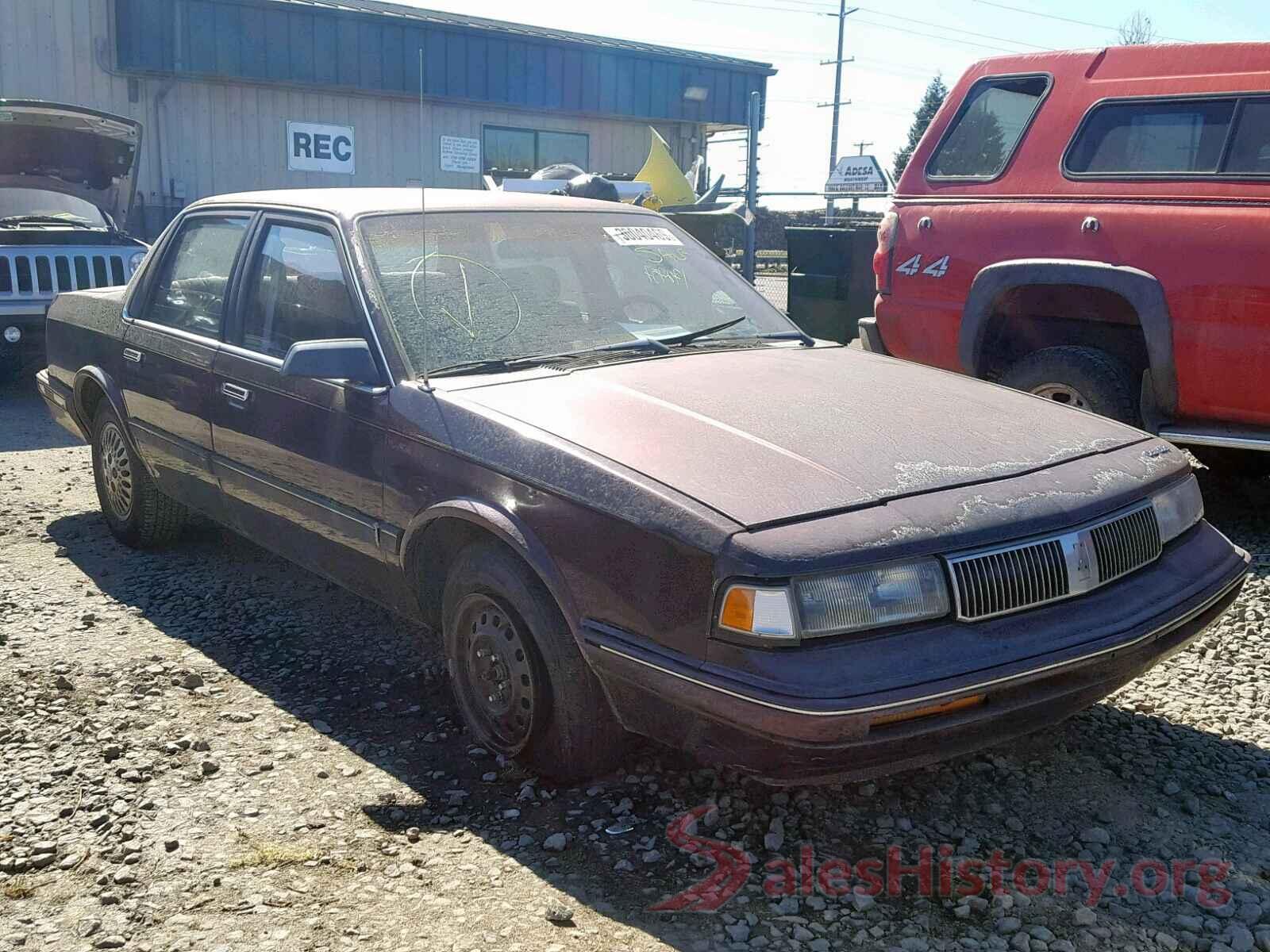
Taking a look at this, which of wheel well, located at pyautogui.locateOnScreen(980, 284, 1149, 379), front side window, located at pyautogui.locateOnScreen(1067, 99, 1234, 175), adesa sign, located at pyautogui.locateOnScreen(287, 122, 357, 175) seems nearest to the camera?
front side window, located at pyautogui.locateOnScreen(1067, 99, 1234, 175)

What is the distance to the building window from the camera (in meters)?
21.1

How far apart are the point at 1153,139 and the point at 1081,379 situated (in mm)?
1145

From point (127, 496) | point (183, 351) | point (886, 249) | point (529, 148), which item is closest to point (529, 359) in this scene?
point (183, 351)

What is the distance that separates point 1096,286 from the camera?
17.4 ft

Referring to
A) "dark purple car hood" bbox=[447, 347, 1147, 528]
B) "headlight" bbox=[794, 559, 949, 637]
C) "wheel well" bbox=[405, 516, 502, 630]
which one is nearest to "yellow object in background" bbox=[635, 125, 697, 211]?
"dark purple car hood" bbox=[447, 347, 1147, 528]

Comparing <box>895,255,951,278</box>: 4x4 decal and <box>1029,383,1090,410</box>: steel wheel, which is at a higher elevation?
<box>895,255,951,278</box>: 4x4 decal

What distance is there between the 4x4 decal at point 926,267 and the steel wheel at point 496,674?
11.8ft

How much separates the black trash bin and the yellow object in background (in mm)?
4208

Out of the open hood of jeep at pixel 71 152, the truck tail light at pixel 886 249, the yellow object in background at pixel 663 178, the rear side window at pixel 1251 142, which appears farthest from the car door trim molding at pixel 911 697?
the yellow object in background at pixel 663 178

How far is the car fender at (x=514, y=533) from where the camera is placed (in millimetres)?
2904

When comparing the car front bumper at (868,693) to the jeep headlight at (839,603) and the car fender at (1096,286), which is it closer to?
the jeep headlight at (839,603)

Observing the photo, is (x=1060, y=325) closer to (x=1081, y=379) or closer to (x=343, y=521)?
(x=1081, y=379)

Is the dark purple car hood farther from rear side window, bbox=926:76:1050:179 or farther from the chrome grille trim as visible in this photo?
the chrome grille trim

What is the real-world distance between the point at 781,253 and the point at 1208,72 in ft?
71.8
